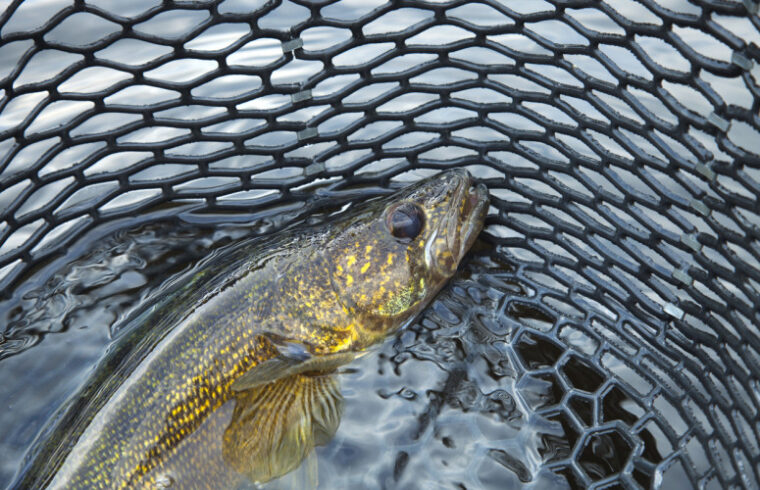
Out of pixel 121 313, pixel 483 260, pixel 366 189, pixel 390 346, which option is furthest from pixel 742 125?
pixel 121 313

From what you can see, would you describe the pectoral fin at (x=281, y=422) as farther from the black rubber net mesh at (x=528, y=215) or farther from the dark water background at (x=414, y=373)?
the black rubber net mesh at (x=528, y=215)

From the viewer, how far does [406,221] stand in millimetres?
3205

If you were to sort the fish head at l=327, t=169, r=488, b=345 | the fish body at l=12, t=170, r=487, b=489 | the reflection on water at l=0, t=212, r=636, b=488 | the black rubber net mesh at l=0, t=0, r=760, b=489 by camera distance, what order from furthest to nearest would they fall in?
the fish head at l=327, t=169, r=488, b=345 < the reflection on water at l=0, t=212, r=636, b=488 < the black rubber net mesh at l=0, t=0, r=760, b=489 < the fish body at l=12, t=170, r=487, b=489

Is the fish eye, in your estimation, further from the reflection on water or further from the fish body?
the reflection on water

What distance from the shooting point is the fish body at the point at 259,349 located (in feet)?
8.47

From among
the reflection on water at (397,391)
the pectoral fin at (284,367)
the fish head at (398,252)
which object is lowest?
the reflection on water at (397,391)

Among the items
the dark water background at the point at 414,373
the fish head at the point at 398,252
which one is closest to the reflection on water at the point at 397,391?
the dark water background at the point at 414,373

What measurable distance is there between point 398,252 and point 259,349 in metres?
0.74

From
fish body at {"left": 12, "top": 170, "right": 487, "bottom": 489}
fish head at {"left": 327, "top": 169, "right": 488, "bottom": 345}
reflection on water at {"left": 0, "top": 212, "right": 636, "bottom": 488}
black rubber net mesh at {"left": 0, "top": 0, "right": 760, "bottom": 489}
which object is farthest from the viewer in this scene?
fish head at {"left": 327, "top": 169, "right": 488, "bottom": 345}

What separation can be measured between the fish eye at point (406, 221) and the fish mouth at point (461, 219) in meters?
0.11

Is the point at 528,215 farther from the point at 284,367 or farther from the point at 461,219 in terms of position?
the point at 284,367

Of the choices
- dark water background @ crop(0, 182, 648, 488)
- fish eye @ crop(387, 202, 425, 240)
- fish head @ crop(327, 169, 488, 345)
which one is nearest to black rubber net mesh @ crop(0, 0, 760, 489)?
dark water background @ crop(0, 182, 648, 488)

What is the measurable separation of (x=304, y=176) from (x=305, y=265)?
844mm

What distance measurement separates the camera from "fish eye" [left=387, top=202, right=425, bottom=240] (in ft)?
10.5
